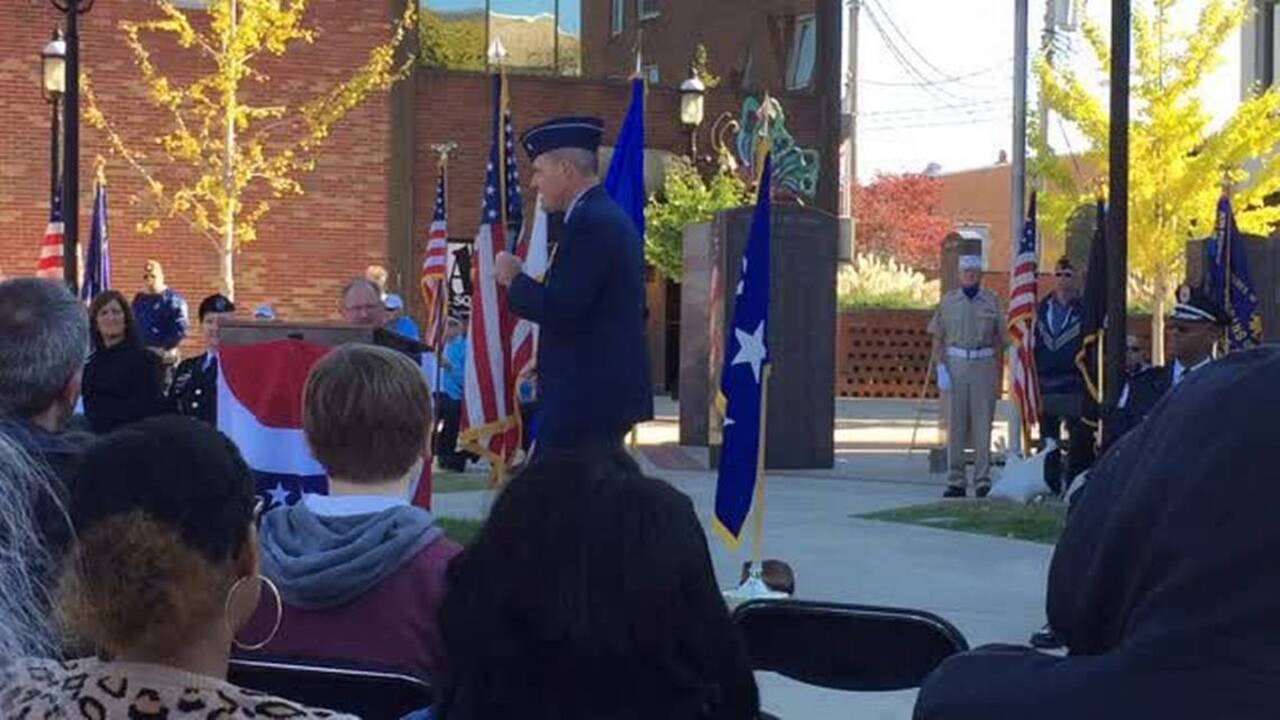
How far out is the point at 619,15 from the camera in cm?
3244

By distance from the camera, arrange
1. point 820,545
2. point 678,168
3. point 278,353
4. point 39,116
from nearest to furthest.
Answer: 1. point 278,353
2. point 820,545
3. point 39,116
4. point 678,168

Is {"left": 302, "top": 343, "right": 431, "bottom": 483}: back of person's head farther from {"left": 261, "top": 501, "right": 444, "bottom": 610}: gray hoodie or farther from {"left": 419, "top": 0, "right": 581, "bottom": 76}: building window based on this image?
{"left": 419, "top": 0, "right": 581, "bottom": 76}: building window

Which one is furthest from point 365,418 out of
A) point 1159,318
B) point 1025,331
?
point 1159,318

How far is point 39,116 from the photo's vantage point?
89.1 feet

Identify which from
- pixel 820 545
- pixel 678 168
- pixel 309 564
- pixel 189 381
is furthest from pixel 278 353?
pixel 678 168

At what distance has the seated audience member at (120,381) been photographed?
28.8ft

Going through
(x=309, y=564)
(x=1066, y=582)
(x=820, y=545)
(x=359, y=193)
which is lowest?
(x=820, y=545)

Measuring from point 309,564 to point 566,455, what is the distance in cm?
132

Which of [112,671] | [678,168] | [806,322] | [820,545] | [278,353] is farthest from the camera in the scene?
[678,168]

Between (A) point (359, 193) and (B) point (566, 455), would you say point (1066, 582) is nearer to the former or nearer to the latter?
(B) point (566, 455)

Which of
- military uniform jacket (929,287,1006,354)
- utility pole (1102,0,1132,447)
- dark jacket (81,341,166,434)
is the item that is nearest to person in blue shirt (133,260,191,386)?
dark jacket (81,341,166,434)

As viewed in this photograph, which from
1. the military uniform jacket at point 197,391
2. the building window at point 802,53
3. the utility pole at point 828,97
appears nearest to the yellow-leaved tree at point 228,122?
the building window at point 802,53

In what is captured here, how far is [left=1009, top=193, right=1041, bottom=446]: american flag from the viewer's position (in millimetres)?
15516

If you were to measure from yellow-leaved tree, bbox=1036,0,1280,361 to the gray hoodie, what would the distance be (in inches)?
1094
